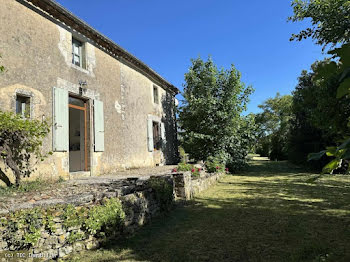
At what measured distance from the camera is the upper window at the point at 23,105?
6118 millimetres

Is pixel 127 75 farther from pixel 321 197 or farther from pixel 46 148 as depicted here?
pixel 321 197

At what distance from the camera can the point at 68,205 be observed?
3.52 m

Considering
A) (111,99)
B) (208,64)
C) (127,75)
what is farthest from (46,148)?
(208,64)

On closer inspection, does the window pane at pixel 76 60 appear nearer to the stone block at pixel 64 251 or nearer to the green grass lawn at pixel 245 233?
the green grass lawn at pixel 245 233

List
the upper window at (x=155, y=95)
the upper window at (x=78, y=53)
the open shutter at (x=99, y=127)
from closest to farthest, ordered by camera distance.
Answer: the upper window at (x=78, y=53)
the open shutter at (x=99, y=127)
the upper window at (x=155, y=95)

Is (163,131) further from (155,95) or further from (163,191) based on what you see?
(163,191)

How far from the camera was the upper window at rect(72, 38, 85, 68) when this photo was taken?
8040 mm

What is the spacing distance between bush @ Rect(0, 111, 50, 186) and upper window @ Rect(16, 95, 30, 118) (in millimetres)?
322

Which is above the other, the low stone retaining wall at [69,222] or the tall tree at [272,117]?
the tall tree at [272,117]

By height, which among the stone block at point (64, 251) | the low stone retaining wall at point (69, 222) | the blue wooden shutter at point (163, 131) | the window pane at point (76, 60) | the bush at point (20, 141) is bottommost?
the stone block at point (64, 251)

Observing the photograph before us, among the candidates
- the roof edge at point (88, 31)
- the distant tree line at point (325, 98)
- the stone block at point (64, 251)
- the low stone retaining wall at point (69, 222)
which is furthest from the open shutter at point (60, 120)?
the distant tree line at point (325, 98)

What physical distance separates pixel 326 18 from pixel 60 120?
26.2ft

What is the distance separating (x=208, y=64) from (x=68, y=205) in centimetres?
1145

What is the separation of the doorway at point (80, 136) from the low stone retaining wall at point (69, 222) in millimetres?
3812
